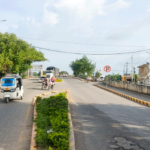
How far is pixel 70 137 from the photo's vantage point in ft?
21.7

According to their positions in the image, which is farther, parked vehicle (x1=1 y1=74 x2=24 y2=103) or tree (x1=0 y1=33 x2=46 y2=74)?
tree (x1=0 y1=33 x2=46 y2=74)

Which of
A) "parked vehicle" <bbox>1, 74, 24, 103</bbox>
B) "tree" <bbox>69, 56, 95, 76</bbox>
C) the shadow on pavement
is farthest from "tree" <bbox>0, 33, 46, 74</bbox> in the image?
"tree" <bbox>69, 56, 95, 76</bbox>

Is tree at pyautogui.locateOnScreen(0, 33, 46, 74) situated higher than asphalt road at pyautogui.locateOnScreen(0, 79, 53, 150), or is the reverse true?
tree at pyautogui.locateOnScreen(0, 33, 46, 74)

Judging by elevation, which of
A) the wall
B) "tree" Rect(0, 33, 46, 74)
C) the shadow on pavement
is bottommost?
the shadow on pavement

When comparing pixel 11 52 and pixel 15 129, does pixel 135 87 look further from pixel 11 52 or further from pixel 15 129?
pixel 11 52

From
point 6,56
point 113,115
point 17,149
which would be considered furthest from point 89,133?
point 6,56

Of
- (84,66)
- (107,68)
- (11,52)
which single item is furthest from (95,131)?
(84,66)

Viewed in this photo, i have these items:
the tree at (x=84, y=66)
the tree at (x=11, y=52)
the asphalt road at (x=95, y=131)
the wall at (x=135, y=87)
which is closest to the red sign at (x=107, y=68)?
the wall at (x=135, y=87)

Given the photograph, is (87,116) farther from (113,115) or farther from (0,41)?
(0,41)

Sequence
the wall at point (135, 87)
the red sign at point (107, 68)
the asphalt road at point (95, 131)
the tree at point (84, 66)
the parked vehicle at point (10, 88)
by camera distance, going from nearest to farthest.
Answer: the asphalt road at point (95, 131), the parked vehicle at point (10, 88), the wall at point (135, 87), the red sign at point (107, 68), the tree at point (84, 66)

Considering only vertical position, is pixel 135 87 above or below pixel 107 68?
below

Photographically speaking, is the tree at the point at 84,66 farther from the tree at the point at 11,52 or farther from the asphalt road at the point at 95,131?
the asphalt road at the point at 95,131

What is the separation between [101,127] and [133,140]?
5.63 ft

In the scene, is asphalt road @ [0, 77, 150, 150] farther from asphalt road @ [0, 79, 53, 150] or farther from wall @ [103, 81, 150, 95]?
wall @ [103, 81, 150, 95]
